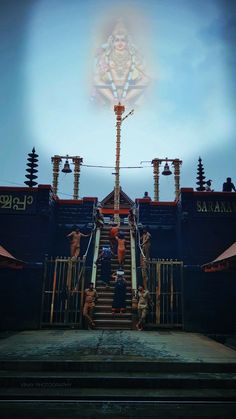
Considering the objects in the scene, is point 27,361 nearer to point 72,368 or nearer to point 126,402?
point 72,368

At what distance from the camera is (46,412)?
4.69m

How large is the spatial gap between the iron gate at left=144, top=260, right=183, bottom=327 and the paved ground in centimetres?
117

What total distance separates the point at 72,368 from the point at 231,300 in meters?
7.18

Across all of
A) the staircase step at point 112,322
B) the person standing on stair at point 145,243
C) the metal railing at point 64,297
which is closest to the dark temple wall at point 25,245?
the metal railing at point 64,297

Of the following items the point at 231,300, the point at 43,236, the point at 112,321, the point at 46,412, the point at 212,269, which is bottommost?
the point at 46,412

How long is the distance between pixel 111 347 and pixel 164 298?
4.48 metres

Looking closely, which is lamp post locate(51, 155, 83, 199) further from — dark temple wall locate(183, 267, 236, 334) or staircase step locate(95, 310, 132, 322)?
dark temple wall locate(183, 267, 236, 334)

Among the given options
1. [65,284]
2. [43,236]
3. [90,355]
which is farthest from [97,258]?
[90,355]

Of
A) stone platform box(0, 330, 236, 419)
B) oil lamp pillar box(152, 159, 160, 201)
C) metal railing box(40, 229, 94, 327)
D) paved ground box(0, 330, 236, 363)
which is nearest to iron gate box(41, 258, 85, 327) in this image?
metal railing box(40, 229, 94, 327)

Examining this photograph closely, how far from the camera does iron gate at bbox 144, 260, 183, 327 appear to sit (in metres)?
11.4

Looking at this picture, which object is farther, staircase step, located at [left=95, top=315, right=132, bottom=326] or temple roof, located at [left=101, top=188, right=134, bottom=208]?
temple roof, located at [left=101, top=188, right=134, bottom=208]

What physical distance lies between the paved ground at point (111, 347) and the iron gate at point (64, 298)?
0.88 meters

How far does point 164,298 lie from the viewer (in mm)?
11867

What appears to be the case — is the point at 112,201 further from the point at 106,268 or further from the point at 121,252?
the point at 106,268
